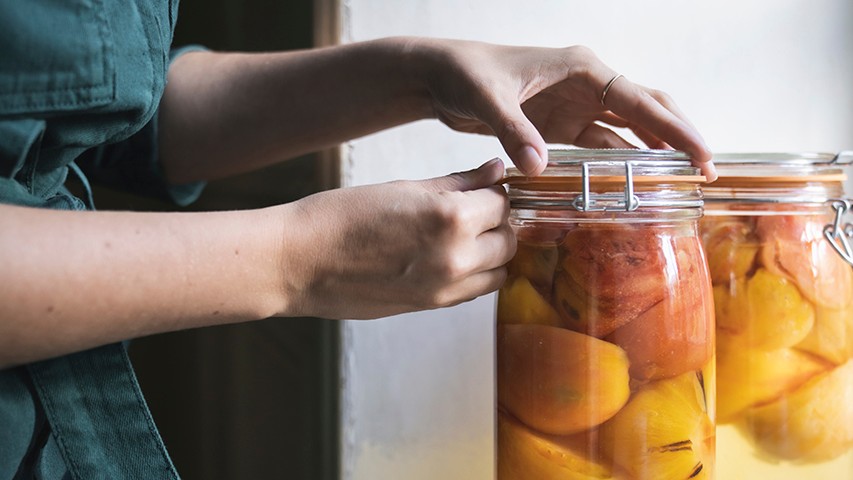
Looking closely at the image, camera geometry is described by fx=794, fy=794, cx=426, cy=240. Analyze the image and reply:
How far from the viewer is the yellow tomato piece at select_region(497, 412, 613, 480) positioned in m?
0.48

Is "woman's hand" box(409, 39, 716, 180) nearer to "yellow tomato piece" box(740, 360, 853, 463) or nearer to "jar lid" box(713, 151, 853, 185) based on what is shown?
"jar lid" box(713, 151, 853, 185)

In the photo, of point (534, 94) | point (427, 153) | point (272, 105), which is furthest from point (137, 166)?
point (534, 94)

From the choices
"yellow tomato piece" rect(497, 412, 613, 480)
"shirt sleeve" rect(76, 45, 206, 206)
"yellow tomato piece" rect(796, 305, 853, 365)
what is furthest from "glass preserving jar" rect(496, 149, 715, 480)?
"shirt sleeve" rect(76, 45, 206, 206)

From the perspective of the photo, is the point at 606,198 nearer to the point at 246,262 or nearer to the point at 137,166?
the point at 246,262

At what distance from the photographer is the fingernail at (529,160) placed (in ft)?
1.54

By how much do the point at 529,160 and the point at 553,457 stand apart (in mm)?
179

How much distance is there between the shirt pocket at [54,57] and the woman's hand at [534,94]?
0.23m

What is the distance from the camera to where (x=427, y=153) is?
0.80 meters

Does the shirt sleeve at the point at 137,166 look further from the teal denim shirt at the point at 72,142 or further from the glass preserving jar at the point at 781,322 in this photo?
the glass preserving jar at the point at 781,322

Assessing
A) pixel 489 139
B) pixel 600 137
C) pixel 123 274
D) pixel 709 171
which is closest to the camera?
pixel 123 274

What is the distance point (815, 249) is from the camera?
0.56m

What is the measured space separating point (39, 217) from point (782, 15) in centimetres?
67

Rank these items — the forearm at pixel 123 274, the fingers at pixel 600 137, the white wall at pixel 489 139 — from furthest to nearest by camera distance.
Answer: the white wall at pixel 489 139, the fingers at pixel 600 137, the forearm at pixel 123 274

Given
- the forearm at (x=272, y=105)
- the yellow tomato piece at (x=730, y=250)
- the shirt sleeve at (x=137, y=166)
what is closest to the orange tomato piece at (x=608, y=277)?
the yellow tomato piece at (x=730, y=250)
